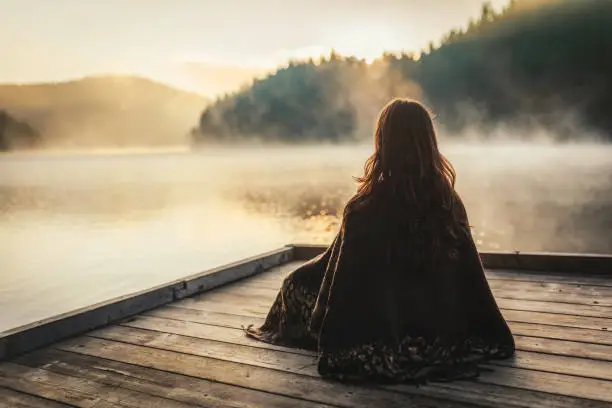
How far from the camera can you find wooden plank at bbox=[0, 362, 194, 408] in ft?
8.67

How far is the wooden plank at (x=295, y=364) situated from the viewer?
8.58 feet

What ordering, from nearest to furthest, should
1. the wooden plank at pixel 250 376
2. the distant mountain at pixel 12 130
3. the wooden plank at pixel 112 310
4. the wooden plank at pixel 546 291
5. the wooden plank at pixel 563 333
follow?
the wooden plank at pixel 250 376
the wooden plank at pixel 563 333
the wooden plank at pixel 112 310
the wooden plank at pixel 546 291
the distant mountain at pixel 12 130

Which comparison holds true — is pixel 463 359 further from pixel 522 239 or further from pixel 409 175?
pixel 522 239

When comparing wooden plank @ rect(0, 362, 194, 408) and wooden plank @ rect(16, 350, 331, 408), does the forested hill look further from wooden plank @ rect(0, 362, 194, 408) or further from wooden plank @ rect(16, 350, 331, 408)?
wooden plank @ rect(0, 362, 194, 408)

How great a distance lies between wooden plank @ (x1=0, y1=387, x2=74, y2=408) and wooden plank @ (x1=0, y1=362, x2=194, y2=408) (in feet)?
0.11

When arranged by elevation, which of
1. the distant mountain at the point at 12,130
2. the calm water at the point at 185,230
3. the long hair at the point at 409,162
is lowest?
the calm water at the point at 185,230

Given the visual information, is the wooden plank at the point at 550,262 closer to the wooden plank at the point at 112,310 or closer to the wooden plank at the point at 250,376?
the wooden plank at the point at 112,310

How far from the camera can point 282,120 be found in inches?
2751

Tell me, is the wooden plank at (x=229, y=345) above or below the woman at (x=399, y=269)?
below

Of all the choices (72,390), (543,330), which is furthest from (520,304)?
(72,390)

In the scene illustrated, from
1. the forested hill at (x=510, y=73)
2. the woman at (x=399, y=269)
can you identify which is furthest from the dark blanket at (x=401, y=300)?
the forested hill at (x=510, y=73)

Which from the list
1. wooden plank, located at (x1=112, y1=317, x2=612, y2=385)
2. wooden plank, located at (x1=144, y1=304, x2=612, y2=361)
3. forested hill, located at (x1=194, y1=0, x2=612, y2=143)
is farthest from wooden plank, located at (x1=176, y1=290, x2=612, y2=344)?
forested hill, located at (x1=194, y1=0, x2=612, y2=143)

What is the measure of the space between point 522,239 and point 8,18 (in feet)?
162

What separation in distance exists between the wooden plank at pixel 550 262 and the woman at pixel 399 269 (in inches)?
95.7
